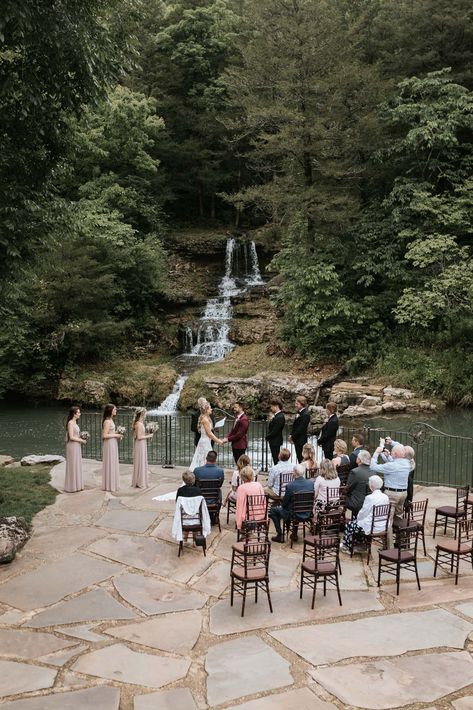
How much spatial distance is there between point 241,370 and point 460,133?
14.6 m

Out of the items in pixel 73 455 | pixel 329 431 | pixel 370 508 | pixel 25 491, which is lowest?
pixel 25 491

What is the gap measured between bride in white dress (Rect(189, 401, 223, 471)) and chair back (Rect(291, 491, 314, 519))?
123 inches

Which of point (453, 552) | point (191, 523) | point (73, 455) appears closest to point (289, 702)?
point (453, 552)

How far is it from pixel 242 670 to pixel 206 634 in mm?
975

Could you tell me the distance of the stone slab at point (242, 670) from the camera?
610 centimetres

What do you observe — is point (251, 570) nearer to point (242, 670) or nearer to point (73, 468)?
point (242, 670)

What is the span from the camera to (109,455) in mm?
12828

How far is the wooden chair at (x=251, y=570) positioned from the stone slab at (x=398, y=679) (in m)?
1.66

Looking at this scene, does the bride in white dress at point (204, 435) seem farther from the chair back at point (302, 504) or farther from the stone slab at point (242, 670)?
the stone slab at point (242, 670)

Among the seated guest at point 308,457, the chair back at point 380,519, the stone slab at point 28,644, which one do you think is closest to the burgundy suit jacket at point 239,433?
the seated guest at point 308,457

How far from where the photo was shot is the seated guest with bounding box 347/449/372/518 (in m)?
10.0

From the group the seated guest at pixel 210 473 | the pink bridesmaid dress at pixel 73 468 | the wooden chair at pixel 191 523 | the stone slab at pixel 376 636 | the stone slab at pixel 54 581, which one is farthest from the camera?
the pink bridesmaid dress at pixel 73 468

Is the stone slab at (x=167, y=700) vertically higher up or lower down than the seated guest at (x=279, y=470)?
lower down

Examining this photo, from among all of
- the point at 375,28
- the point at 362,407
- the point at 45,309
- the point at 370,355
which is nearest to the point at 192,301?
the point at 45,309
